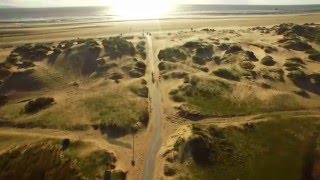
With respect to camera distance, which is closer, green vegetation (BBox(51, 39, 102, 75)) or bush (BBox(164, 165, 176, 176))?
bush (BBox(164, 165, 176, 176))

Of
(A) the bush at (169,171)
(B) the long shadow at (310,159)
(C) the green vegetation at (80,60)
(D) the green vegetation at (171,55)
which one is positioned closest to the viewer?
(A) the bush at (169,171)

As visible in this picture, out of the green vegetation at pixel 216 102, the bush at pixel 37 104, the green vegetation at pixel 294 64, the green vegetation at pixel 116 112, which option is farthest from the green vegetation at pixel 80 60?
the green vegetation at pixel 294 64

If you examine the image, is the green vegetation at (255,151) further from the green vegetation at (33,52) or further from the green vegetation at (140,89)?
the green vegetation at (33,52)

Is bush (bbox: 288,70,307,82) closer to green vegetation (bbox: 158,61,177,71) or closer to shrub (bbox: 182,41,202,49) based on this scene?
green vegetation (bbox: 158,61,177,71)

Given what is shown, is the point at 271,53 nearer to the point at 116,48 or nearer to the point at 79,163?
Result: the point at 116,48

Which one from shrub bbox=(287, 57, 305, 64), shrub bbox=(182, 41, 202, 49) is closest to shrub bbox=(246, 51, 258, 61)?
shrub bbox=(287, 57, 305, 64)

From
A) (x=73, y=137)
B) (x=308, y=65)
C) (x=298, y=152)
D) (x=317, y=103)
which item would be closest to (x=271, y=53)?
(x=308, y=65)
